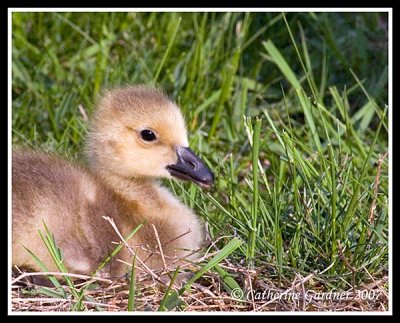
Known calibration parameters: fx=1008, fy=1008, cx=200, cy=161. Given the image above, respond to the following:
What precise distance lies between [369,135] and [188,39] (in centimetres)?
83

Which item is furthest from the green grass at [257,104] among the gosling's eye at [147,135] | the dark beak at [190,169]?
the gosling's eye at [147,135]

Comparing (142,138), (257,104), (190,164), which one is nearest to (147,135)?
(142,138)

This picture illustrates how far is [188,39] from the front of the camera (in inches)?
152

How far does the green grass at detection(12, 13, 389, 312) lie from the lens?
249cm

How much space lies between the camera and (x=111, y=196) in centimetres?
259

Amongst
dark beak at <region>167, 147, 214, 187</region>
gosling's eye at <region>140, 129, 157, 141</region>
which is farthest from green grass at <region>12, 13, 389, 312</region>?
gosling's eye at <region>140, 129, 157, 141</region>

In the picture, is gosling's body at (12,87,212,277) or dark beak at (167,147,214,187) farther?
dark beak at (167,147,214,187)

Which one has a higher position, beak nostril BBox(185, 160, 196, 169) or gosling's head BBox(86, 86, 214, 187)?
gosling's head BBox(86, 86, 214, 187)

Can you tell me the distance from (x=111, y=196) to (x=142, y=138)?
0.19m

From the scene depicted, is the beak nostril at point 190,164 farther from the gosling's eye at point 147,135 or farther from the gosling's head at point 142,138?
the gosling's eye at point 147,135

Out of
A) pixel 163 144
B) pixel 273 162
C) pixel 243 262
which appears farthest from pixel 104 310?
pixel 273 162

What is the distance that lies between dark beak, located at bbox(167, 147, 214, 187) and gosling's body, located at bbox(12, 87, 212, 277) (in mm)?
17

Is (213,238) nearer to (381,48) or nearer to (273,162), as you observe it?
(273,162)

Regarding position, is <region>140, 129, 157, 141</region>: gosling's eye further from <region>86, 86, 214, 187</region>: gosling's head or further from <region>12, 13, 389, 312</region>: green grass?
<region>12, 13, 389, 312</region>: green grass
